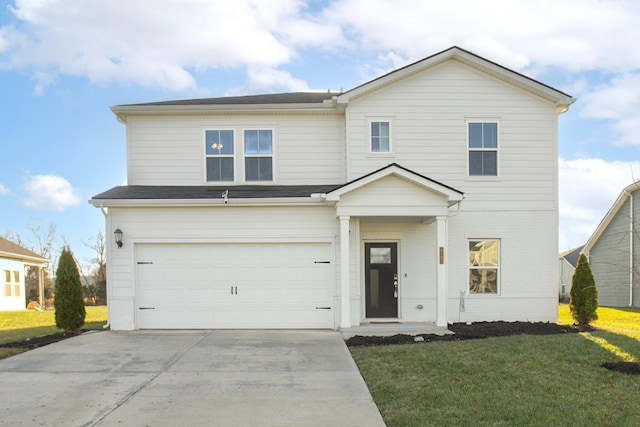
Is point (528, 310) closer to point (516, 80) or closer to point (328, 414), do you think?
point (516, 80)

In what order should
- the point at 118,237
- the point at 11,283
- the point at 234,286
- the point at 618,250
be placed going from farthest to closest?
the point at 11,283 < the point at 618,250 < the point at 234,286 < the point at 118,237

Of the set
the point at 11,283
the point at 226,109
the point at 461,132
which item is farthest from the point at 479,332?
the point at 11,283

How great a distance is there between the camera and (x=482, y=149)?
12242 millimetres

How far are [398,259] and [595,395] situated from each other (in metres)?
6.38

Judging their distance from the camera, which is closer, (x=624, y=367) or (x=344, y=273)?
(x=624, y=367)

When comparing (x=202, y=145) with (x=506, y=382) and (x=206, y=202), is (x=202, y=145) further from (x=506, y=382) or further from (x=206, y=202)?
(x=506, y=382)

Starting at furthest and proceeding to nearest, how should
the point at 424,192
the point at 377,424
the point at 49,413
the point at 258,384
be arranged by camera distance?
1. the point at 424,192
2. the point at 258,384
3. the point at 49,413
4. the point at 377,424

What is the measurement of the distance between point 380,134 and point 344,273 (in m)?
3.80

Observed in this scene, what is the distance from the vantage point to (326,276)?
1168cm

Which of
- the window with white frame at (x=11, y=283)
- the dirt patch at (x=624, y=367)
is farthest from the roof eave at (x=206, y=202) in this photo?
the window with white frame at (x=11, y=283)

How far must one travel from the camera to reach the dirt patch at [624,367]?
681 centimetres

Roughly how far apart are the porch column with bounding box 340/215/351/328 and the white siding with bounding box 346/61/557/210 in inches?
69.5

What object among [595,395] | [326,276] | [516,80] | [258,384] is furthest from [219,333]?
[516,80]

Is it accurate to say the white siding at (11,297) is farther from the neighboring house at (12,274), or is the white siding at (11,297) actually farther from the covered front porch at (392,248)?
the covered front porch at (392,248)
